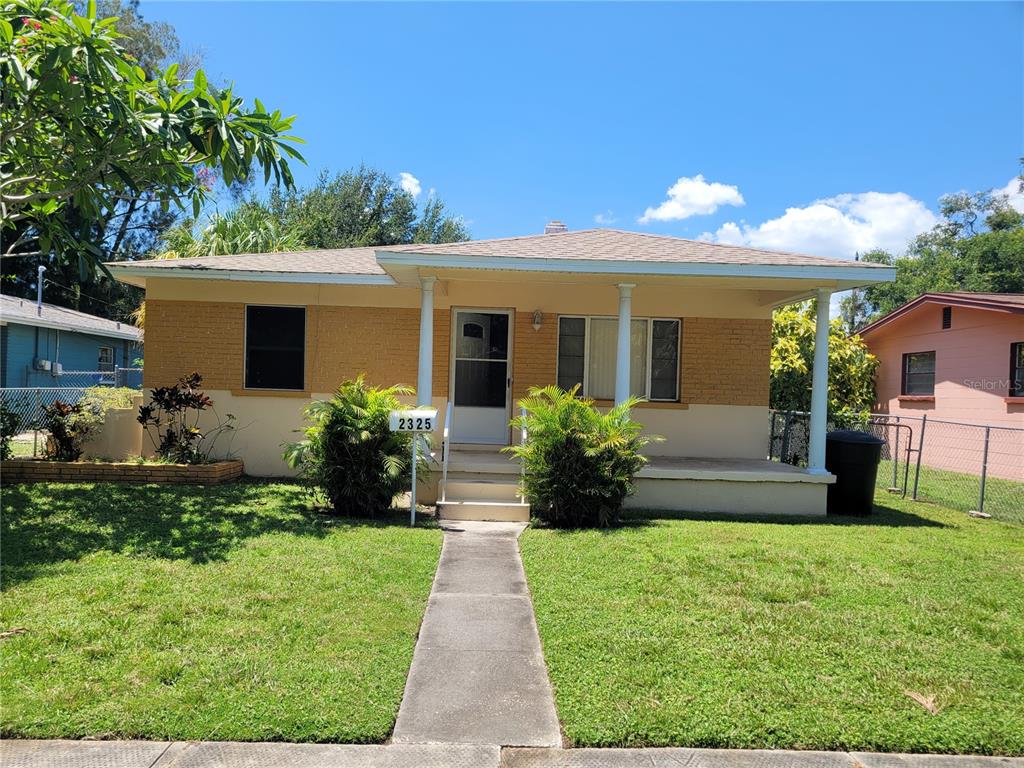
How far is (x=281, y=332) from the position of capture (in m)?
11.4

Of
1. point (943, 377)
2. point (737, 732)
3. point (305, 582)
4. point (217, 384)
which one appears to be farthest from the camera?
point (943, 377)

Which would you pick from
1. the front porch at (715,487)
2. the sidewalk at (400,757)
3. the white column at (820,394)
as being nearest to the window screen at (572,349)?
the front porch at (715,487)

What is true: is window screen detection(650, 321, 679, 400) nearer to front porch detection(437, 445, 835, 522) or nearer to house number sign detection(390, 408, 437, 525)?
front porch detection(437, 445, 835, 522)

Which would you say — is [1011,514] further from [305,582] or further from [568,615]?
[305,582]

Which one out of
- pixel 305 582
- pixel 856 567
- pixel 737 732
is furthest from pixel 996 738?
pixel 305 582

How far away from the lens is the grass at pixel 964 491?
10.5 metres

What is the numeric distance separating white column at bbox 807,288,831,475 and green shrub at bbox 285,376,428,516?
5.39 metres

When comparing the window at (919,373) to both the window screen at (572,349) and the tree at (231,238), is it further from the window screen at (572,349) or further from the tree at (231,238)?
the tree at (231,238)

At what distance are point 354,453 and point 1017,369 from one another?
1395cm

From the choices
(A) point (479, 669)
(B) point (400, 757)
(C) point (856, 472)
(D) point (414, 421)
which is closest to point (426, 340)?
(D) point (414, 421)

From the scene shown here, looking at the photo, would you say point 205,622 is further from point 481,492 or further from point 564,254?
point 564,254

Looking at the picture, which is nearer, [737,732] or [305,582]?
[737,732]

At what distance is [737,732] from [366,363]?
8666 mm

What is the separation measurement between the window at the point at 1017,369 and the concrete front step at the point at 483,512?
12.0 meters
